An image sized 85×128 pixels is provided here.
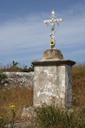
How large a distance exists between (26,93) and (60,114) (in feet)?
9.18

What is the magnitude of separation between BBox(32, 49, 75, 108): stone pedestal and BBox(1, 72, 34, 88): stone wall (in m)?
3.66

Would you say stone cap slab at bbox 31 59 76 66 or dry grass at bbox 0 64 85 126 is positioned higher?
stone cap slab at bbox 31 59 76 66

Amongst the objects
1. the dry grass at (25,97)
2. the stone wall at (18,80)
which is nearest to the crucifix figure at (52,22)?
the dry grass at (25,97)

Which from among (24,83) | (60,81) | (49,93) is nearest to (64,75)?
(60,81)

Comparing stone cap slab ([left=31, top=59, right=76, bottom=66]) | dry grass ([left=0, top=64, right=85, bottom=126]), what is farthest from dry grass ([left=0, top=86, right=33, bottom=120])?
stone cap slab ([left=31, top=59, right=76, bottom=66])

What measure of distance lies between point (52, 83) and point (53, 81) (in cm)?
7

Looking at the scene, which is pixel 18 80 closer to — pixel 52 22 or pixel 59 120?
pixel 52 22

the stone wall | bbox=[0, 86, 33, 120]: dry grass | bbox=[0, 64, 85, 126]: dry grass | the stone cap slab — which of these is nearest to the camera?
the stone cap slab

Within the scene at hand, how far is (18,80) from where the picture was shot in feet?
30.6

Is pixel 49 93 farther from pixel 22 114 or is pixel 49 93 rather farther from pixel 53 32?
pixel 53 32

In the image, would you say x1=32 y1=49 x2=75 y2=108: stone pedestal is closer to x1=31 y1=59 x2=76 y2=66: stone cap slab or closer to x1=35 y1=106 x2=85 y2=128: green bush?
x1=31 y1=59 x2=76 y2=66: stone cap slab

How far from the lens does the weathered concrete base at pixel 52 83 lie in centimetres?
530

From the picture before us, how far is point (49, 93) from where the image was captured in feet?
17.7

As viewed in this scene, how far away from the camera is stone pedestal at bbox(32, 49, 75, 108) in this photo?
530 centimetres
